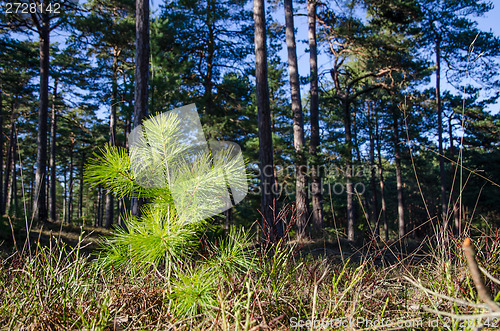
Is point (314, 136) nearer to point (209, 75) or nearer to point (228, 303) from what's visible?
point (209, 75)

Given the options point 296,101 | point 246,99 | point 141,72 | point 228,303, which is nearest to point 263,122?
point 141,72

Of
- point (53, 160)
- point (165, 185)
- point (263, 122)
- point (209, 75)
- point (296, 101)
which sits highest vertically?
point (209, 75)

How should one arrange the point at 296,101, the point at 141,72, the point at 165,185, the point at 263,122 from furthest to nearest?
the point at 296,101 → the point at 263,122 → the point at 141,72 → the point at 165,185

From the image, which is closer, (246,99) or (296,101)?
(296,101)

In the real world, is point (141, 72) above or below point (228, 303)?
above

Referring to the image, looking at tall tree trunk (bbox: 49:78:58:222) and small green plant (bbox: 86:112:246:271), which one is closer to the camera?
small green plant (bbox: 86:112:246:271)

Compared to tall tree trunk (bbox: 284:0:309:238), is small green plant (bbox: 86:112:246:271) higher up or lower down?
lower down

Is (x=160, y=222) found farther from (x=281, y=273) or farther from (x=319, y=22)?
(x=319, y=22)

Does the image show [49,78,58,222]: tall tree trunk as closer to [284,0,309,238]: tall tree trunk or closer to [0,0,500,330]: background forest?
[0,0,500,330]: background forest

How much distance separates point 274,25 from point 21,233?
34.3 ft

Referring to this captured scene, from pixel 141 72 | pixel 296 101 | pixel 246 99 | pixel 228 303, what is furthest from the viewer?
pixel 246 99

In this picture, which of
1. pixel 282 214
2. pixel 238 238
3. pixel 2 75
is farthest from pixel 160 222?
pixel 2 75

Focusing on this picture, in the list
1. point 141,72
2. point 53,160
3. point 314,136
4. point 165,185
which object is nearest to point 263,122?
point 141,72

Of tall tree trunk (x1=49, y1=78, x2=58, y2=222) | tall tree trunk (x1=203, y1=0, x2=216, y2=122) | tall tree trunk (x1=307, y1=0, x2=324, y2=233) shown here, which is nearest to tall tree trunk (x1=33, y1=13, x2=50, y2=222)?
tall tree trunk (x1=203, y1=0, x2=216, y2=122)
